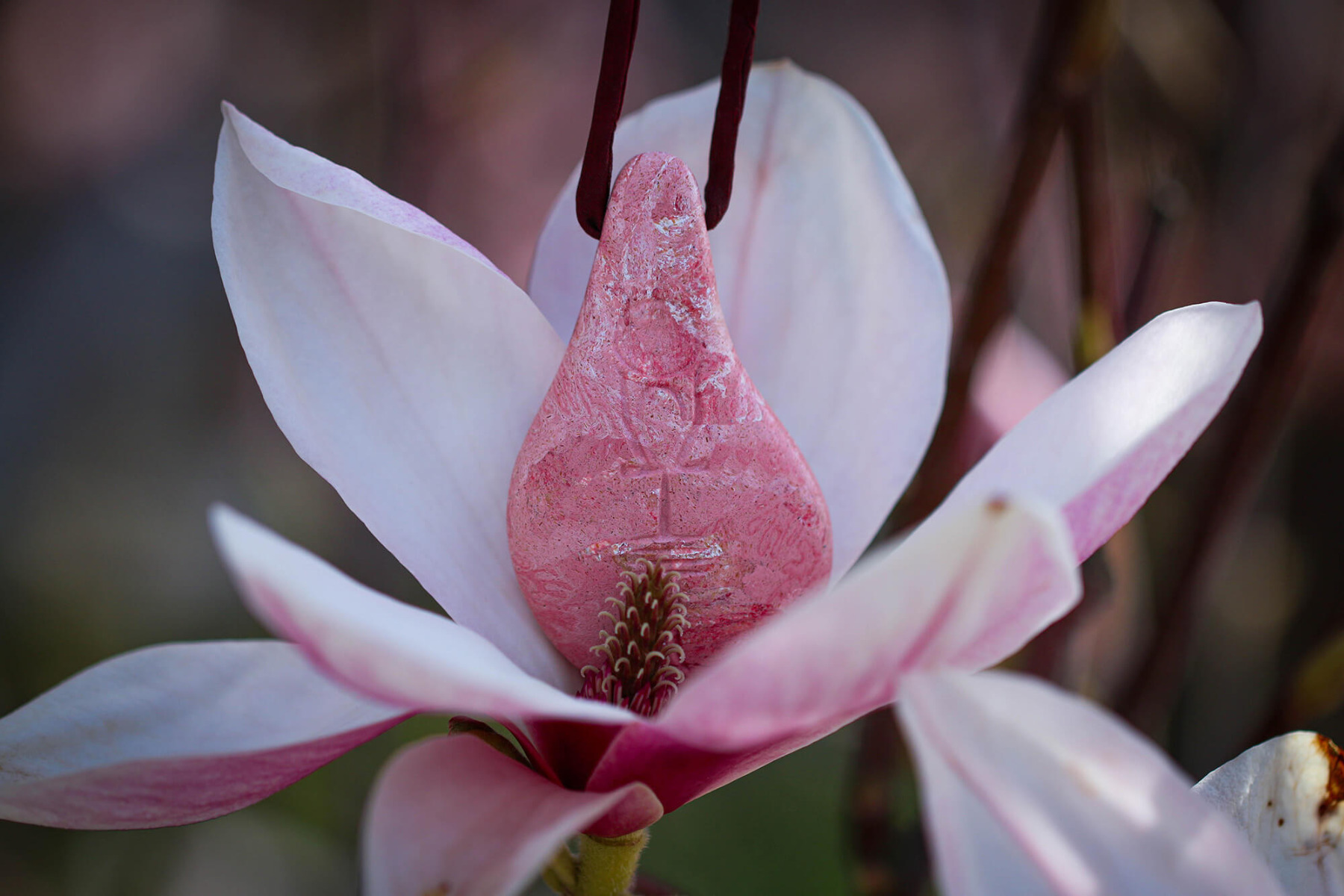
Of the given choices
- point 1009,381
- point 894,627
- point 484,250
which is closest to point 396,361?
point 894,627

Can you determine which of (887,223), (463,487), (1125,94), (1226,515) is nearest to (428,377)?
(463,487)

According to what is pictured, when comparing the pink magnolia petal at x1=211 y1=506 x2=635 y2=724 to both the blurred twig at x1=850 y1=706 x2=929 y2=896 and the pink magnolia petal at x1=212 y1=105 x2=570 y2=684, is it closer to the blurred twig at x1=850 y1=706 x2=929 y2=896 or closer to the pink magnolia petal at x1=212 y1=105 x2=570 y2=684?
the pink magnolia petal at x1=212 y1=105 x2=570 y2=684

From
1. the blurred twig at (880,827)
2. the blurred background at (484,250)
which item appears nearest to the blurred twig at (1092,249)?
the blurred background at (484,250)

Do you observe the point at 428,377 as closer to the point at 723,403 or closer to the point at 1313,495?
the point at 723,403

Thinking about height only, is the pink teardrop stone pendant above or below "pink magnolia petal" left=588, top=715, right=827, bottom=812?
above

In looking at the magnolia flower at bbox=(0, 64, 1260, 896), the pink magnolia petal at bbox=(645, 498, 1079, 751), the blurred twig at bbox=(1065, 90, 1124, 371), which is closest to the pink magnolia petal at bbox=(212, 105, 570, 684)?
the magnolia flower at bbox=(0, 64, 1260, 896)

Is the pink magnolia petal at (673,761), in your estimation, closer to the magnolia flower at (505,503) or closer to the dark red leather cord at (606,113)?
the magnolia flower at (505,503)
